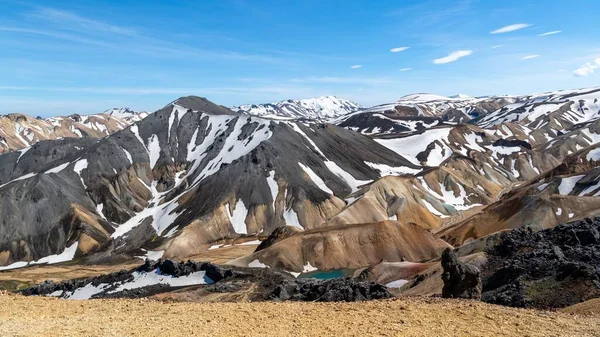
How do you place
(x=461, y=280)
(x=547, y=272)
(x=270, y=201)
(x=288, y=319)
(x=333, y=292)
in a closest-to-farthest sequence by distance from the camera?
(x=288, y=319)
(x=461, y=280)
(x=333, y=292)
(x=547, y=272)
(x=270, y=201)

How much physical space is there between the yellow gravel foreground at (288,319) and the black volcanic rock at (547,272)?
468 inches

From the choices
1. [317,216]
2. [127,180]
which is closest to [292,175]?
[317,216]

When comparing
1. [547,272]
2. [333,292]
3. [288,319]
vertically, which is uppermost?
[288,319]

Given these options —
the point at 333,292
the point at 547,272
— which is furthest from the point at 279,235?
the point at 547,272

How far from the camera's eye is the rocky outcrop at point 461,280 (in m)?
33.1

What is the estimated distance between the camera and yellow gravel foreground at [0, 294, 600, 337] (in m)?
18.9

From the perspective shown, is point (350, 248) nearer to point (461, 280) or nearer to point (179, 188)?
point (461, 280)

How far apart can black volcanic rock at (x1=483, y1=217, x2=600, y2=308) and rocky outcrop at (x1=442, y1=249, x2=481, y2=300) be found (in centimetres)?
188

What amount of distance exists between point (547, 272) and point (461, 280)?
A: 7.86m

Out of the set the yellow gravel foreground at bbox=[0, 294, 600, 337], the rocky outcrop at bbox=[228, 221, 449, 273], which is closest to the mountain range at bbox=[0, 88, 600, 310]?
the rocky outcrop at bbox=[228, 221, 449, 273]

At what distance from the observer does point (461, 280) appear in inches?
1340

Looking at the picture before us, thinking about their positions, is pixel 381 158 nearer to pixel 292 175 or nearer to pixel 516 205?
pixel 292 175

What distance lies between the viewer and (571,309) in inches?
960

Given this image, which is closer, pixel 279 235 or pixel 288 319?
pixel 288 319
